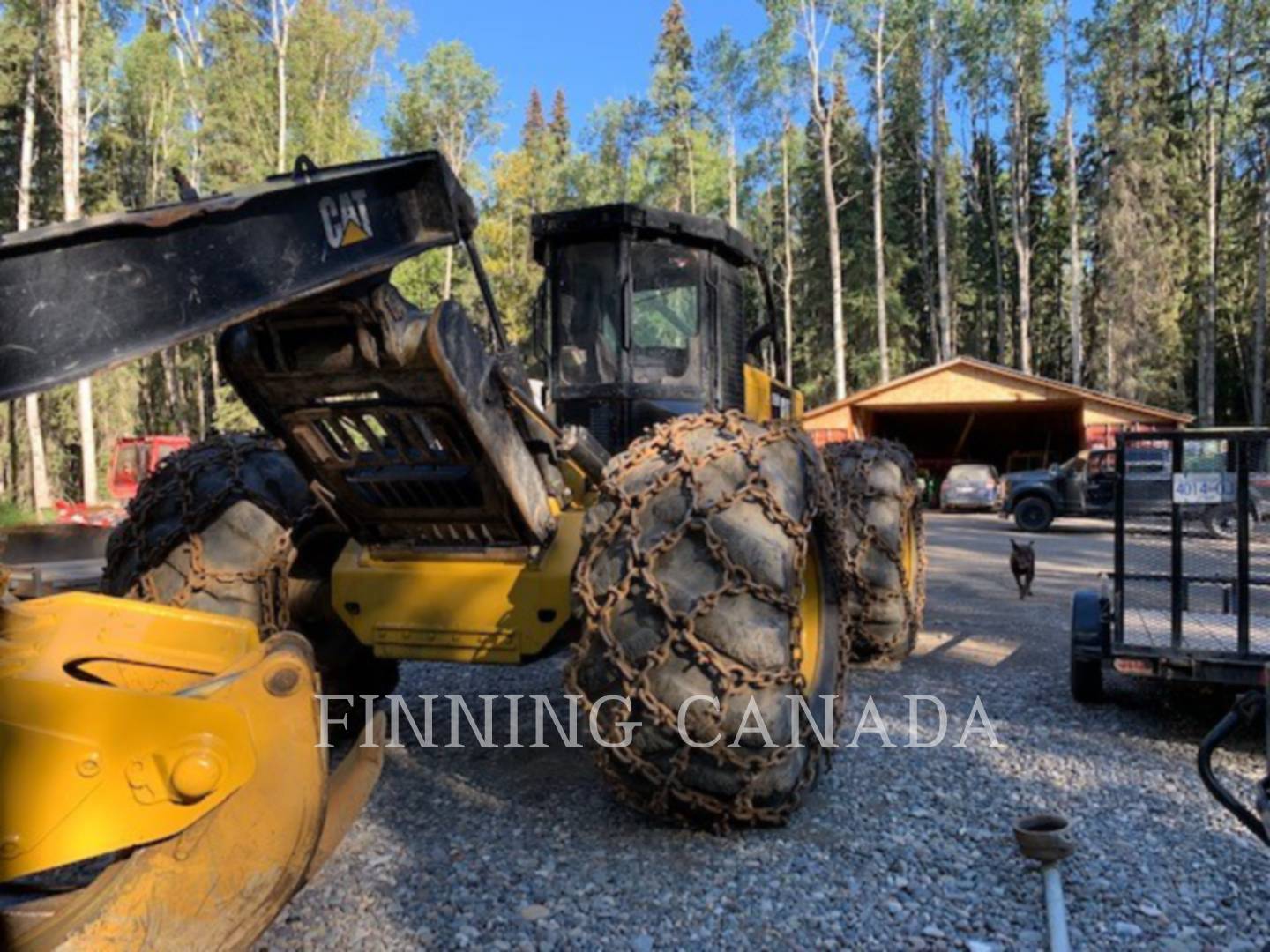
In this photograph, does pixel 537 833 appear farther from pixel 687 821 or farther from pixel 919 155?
pixel 919 155

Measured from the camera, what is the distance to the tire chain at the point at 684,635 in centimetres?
307

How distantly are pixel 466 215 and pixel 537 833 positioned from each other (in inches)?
85.5

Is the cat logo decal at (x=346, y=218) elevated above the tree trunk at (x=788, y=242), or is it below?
below

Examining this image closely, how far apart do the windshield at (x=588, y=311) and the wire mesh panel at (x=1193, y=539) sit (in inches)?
108

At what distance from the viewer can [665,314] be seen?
4.42m

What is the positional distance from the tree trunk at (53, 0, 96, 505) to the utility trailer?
1998 cm

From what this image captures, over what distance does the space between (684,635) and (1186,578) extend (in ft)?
13.2

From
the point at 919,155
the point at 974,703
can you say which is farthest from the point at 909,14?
the point at 974,703

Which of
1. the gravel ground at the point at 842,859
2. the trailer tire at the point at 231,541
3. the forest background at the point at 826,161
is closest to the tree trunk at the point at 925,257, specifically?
the forest background at the point at 826,161

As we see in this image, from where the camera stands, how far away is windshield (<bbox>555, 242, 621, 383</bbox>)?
4359 mm

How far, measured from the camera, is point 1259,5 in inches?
1234

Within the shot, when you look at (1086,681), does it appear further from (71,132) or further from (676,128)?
(676,128)

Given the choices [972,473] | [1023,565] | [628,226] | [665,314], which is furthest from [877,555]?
[972,473]

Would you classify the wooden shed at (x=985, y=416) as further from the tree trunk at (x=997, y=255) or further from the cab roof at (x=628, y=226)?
the cab roof at (x=628, y=226)
